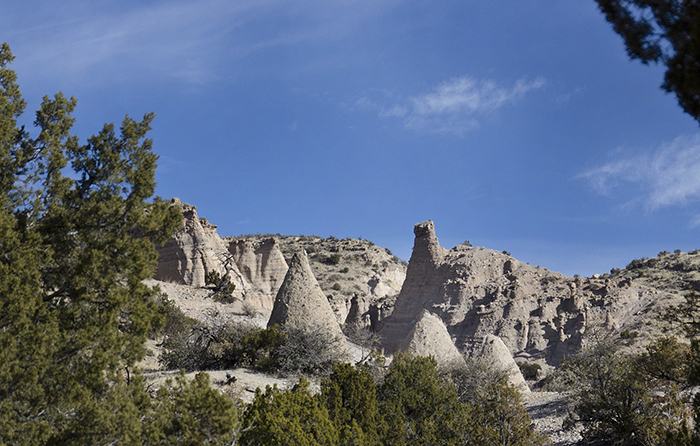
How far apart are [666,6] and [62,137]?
29.7 feet

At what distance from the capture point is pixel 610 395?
12688mm

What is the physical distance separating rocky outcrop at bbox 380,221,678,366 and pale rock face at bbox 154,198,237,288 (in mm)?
13405

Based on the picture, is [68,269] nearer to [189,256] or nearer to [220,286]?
[220,286]

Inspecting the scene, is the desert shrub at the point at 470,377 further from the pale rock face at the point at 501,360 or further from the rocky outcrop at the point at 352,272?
the rocky outcrop at the point at 352,272

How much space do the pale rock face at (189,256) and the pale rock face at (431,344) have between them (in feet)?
69.3

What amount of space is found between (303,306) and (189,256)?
23724mm

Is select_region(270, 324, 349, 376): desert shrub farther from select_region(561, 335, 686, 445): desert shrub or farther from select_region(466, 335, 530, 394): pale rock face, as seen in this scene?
select_region(466, 335, 530, 394): pale rock face

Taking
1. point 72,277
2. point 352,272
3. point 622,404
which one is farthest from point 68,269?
point 352,272

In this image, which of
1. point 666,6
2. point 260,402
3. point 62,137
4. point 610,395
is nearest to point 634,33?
point 666,6

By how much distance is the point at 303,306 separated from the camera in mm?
15320

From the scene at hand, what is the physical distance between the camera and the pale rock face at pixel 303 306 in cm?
1506

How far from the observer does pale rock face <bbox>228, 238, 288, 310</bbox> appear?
41906 millimetres

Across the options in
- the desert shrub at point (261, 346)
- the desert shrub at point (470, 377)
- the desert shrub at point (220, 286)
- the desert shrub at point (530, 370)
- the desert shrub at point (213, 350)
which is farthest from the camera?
the desert shrub at point (220, 286)

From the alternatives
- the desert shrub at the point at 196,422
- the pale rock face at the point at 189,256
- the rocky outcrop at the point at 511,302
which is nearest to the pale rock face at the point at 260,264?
the pale rock face at the point at 189,256
